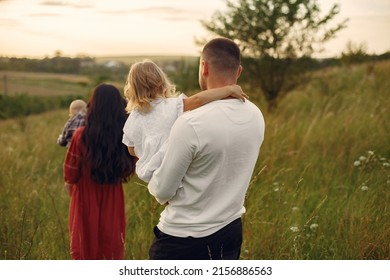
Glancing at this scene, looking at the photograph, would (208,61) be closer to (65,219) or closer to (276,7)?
(65,219)

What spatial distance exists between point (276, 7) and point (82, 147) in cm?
774

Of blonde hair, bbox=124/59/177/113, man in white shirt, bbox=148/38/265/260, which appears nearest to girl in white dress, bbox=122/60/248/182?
blonde hair, bbox=124/59/177/113

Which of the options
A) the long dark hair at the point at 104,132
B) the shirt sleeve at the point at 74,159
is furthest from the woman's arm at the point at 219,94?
the shirt sleeve at the point at 74,159

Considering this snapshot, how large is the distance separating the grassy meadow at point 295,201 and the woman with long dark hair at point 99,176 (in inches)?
9.0

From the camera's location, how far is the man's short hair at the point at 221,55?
2.36 meters

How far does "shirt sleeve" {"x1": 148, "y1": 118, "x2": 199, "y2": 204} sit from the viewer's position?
2229 mm

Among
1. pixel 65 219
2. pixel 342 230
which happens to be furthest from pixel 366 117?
pixel 65 219

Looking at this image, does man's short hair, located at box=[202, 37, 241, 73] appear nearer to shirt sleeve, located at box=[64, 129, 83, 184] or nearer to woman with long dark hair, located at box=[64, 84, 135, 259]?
woman with long dark hair, located at box=[64, 84, 135, 259]

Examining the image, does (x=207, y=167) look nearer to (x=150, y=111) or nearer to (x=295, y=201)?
(x=150, y=111)

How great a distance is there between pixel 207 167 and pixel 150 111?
0.51 metres

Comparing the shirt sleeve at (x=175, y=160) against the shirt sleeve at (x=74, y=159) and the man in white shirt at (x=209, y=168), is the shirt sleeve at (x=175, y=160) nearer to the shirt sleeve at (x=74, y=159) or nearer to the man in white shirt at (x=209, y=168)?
the man in white shirt at (x=209, y=168)

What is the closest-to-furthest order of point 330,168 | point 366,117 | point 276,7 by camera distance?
point 330,168
point 366,117
point 276,7

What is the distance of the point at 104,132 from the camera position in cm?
387

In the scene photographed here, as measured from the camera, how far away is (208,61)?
2.38 m
